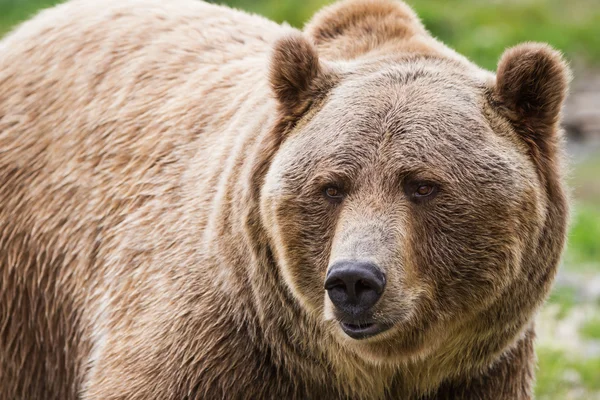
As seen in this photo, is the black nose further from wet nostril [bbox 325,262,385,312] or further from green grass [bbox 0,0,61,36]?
green grass [bbox 0,0,61,36]

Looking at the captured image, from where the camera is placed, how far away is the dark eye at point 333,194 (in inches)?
181

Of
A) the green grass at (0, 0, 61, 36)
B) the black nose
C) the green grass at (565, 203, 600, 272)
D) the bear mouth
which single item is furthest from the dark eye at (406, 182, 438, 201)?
the green grass at (0, 0, 61, 36)

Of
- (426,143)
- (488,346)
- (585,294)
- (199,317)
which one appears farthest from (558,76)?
(585,294)

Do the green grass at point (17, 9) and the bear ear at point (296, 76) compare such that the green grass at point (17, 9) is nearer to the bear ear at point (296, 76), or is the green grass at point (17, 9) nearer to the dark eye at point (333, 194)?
the bear ear at point (296, 76)

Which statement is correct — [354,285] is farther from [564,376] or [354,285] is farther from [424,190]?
[564,376]

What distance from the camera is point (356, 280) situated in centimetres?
421

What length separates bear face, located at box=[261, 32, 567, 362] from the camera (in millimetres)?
4480

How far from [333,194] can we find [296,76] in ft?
2.12

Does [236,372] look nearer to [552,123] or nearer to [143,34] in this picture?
[552,123]

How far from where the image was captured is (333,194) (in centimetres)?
460

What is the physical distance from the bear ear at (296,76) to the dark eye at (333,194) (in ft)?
1.56

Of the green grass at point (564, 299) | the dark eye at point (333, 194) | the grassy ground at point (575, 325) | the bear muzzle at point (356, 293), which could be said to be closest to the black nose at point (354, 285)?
the bear muzzle at point (356, 293)

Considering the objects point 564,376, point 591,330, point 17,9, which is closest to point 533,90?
point 564,376

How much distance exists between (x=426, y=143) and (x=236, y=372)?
1.37 meters
